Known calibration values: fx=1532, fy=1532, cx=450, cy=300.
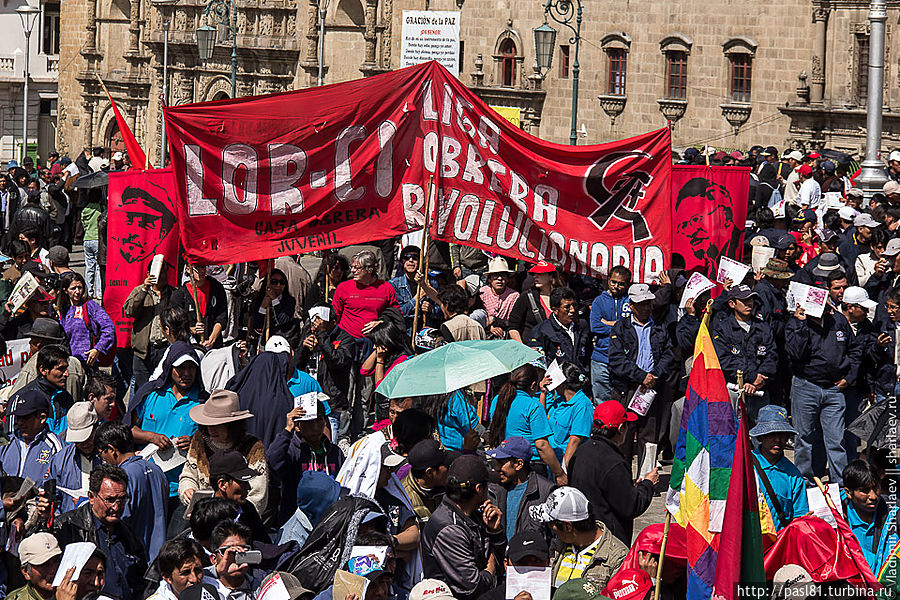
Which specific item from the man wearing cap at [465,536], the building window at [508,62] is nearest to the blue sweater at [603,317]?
the man wearing cap at [465,536]

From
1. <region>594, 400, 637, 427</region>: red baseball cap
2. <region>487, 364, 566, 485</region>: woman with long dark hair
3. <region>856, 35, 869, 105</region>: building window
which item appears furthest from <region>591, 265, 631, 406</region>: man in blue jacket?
<region>856, 35, 869, 105</region>: building window

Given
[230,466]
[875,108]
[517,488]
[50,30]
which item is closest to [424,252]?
[517,488]

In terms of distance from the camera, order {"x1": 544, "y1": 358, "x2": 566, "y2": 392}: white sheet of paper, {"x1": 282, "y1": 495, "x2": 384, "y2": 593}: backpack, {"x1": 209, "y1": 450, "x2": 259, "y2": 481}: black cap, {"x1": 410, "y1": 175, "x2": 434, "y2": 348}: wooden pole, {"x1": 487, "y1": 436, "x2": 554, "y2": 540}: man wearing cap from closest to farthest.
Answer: {"x1": 282, "y1": 495, "x2": 384, "y2": 593}: backpack, {"x1": 209, "y1": 450, "x2": 259, "y2": 481}: black cap, {"x1": 487, "y1": 436, "x2": 554, "y2": 540}: man wearing cap, {"x1": 544, "y1": 358, "x2": 566, "y2": 392}: white sheet of paper, {"x1": 410, "y1": 175, "x2": 434, "y2": 348}: wooden pole

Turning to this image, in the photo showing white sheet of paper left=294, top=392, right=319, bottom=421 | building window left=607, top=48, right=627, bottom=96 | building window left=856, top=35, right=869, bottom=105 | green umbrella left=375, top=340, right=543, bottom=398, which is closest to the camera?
white sheet of paper left=294, top=392, right=319, bottom=421

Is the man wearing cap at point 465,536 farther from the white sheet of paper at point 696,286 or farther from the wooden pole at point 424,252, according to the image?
the white sheet of paper at point 696,286

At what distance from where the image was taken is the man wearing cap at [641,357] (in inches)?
490

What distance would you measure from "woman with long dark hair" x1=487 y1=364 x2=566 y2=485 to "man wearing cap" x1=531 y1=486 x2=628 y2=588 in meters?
1.88

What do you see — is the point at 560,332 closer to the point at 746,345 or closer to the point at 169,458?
the point at 746,345

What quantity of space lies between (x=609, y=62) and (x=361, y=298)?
28939mm

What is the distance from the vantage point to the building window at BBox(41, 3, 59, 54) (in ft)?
225

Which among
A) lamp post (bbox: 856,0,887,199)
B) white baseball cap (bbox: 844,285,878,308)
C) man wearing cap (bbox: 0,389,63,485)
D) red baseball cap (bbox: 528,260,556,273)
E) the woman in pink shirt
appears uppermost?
lamp post (bbox: 856,0,887,199)

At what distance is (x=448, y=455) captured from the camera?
29.6ft

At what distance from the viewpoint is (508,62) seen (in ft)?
143

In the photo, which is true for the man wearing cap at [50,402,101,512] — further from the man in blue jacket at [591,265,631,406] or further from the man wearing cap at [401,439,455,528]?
the man in blue jacket at [591,265,631,406]
